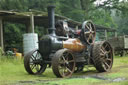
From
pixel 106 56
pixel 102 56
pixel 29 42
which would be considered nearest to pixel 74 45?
pixel 102 56

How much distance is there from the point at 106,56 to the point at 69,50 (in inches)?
79.0

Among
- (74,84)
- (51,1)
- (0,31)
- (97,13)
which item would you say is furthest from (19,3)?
(74,84)

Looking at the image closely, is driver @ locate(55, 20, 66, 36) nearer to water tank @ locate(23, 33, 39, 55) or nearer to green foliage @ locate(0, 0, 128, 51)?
water tank @ locate(23, 33, 39, 55)

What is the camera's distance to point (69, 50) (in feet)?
24.9

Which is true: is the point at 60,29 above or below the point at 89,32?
above

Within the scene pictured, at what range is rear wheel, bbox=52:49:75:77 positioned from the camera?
705 centimetres

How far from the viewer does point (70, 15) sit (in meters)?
33.4

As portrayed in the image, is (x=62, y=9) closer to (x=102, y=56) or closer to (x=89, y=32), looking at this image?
(x=89, y=32)

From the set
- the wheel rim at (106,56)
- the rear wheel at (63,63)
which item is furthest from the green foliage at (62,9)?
the rear wheel at (63,63)

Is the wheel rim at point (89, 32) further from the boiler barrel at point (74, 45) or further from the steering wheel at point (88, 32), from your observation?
the boiler barrel at point (74, 45)

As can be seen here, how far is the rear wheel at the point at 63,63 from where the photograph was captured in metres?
7.05

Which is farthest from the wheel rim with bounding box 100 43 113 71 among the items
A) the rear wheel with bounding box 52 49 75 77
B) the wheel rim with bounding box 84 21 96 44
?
the rear wheel with bounding box 52 49 75 77

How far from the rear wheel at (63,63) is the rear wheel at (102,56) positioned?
106cm

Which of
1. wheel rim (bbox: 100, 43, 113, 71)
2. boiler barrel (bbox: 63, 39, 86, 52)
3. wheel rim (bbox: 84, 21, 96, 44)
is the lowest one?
wheel rim (bbox: 100, 43, 113, 71)
